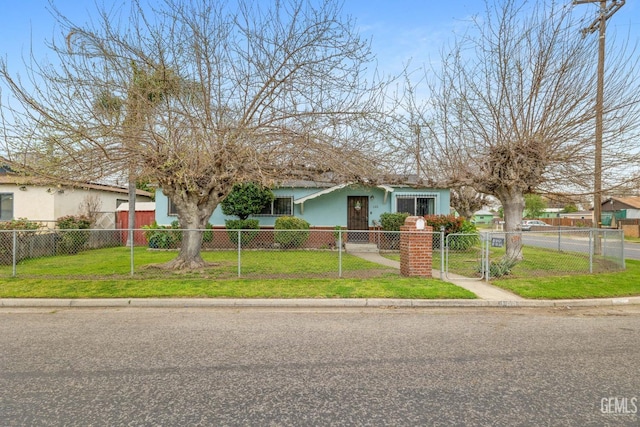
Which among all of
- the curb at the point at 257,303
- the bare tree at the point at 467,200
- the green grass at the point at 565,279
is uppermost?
the bare tree at the point at 467,200

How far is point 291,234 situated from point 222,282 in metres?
7.34

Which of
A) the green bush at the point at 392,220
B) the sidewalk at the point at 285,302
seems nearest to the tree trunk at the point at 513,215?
the sidewalk at the point at 285,302

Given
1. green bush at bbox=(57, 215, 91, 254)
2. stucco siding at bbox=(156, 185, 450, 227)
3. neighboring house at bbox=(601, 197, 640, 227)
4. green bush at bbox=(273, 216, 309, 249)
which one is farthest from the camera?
neighboring house at bbox=(601, 197, 640, 227)

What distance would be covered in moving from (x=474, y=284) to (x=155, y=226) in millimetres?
14424

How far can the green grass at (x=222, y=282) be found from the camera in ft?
25.9

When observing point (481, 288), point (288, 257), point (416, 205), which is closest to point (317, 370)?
point (481, 288)

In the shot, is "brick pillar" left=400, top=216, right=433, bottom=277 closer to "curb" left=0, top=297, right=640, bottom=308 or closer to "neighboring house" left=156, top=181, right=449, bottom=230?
"curb" left=0, top=297, right=640, bottom=308

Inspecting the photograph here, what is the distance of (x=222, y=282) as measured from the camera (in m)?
8.92

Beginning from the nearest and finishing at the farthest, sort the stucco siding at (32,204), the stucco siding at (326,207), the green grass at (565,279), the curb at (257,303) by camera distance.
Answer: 1. the curb at (257,303)
2. the green grass at (565,279)
3. the stucco siding at (32,204)
4. the stucco siding at (326,207)

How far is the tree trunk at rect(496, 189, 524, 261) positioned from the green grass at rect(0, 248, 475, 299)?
4.23m

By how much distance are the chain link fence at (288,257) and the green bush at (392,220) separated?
19.3 inches

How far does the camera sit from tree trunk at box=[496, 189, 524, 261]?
39.0ft

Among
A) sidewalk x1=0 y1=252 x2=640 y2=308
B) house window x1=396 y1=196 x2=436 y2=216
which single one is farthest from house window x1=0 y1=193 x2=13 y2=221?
house window x1=396 y1=196 x2=436 y2=216

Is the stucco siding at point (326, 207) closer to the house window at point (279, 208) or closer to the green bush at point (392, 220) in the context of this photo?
the house window at point (279, 208)
